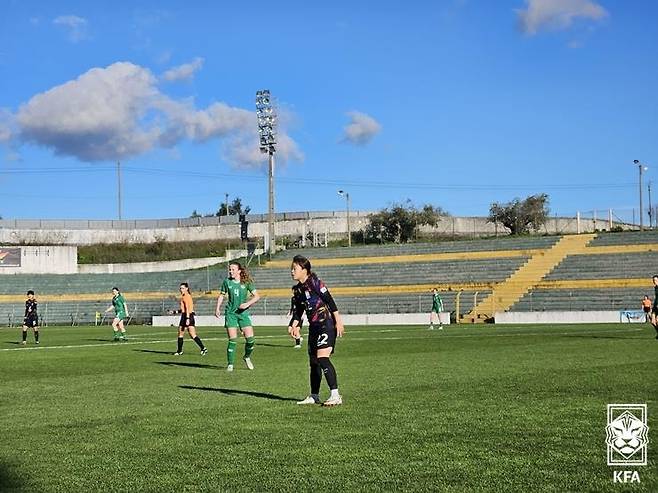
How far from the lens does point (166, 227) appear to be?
87.9 m

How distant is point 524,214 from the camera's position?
7912cm

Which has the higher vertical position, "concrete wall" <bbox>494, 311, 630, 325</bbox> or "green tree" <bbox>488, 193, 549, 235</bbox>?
"green tree" <bbox>488, 193, 549, 235</bbox>

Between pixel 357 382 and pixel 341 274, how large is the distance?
46.3 metres

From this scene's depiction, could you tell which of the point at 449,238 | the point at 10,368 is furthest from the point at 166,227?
the point at 10,368

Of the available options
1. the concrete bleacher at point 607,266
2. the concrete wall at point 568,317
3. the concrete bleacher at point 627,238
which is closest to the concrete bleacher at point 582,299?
the concrete wall at point 568,317

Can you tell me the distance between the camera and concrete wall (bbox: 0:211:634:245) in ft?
268

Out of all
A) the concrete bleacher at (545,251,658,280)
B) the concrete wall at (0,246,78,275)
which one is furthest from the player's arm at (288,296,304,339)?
the concrete wall at (0,246,78,275)

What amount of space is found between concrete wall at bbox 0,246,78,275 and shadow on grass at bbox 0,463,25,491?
66.5m

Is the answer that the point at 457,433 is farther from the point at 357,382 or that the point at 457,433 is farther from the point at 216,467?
the point at 357,382

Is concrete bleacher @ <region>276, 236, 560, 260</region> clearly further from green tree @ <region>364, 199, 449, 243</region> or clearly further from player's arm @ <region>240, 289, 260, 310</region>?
player's arm @ <region>240, 289, 260, 310</region>

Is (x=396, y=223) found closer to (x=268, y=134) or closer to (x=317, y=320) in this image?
(x=268, y=134)

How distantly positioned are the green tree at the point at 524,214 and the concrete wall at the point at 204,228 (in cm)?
109

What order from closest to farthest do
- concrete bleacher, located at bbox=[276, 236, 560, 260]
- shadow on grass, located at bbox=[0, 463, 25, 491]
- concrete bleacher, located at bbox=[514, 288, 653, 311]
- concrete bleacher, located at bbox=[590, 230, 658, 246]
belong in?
shadow on grass, located at bbox=[0, 463, 25, 491]
concrete bleacher, located at bbox=[514, 288, 653, 311]
concrete bleacher, located at bbox=[590, 230, 658, 246]
concrete bleacher, located at bbox=[276, 236, 560, 260]

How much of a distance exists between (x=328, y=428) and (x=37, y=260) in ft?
217
